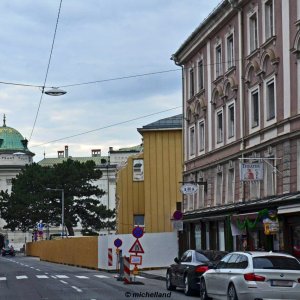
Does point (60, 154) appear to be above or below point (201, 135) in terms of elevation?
above

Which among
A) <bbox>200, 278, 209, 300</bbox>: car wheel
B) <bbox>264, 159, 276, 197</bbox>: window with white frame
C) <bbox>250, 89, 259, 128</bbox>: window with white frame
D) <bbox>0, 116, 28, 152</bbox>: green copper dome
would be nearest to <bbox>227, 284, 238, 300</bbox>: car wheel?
<bbox>200, 278, 209, 300</bbox>: car wheel

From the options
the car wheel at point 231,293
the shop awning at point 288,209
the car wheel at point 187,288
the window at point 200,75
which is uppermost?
the window at point 200,75

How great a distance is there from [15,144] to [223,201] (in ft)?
352

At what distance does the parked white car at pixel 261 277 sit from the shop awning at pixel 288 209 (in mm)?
8570

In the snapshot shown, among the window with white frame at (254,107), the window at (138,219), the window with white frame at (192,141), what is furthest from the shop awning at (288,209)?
the window at (138,219)

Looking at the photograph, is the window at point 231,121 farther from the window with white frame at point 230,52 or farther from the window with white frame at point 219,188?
the window with white frame at point 219,188

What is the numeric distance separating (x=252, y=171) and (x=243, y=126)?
4394mm

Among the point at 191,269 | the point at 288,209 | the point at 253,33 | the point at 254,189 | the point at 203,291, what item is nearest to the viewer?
the point at 203,291

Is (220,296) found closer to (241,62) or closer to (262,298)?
(262,298)

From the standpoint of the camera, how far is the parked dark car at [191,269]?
81.7 feet

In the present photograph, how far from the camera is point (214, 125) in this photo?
41.1 metres

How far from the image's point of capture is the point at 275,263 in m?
18.9

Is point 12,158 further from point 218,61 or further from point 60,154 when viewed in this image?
point 218,61

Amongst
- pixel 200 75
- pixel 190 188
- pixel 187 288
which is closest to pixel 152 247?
pixel 190 188
